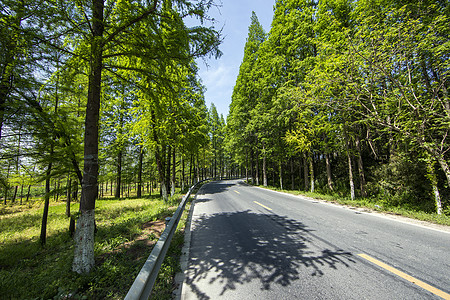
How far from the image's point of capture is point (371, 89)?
8.01 metres

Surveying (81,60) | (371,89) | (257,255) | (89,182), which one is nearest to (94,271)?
(89,182)

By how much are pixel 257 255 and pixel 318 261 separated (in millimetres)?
1240

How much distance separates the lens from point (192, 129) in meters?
12.0

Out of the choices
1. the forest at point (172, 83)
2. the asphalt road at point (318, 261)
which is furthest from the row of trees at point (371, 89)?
the asphalt road at point (318, 261)

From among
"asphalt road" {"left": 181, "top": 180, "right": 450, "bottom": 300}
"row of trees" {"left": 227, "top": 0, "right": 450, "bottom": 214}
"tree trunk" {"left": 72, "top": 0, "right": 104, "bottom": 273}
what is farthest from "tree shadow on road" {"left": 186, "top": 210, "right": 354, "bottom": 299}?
"row of trees" {"left": 227, "top": 0, "right": 450, "bottom": 214}

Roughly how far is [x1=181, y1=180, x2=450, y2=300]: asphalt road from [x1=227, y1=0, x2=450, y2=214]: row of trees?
16.3 feet

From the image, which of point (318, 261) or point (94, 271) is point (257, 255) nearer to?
point (318, 261)

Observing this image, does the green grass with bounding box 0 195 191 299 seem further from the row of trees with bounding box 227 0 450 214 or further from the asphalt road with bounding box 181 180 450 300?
the row of trees with bounding box 227 0 450 214

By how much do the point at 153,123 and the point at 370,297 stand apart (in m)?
10.6

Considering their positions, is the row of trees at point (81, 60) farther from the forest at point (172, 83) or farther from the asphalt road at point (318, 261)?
the asphalt road at point (318, 261)

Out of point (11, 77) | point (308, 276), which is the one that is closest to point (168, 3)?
point (11, 77)

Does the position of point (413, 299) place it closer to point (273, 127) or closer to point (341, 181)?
point (341, 181)

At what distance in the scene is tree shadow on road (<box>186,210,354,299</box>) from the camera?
296 centimetres

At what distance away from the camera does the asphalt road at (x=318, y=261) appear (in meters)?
2.56
